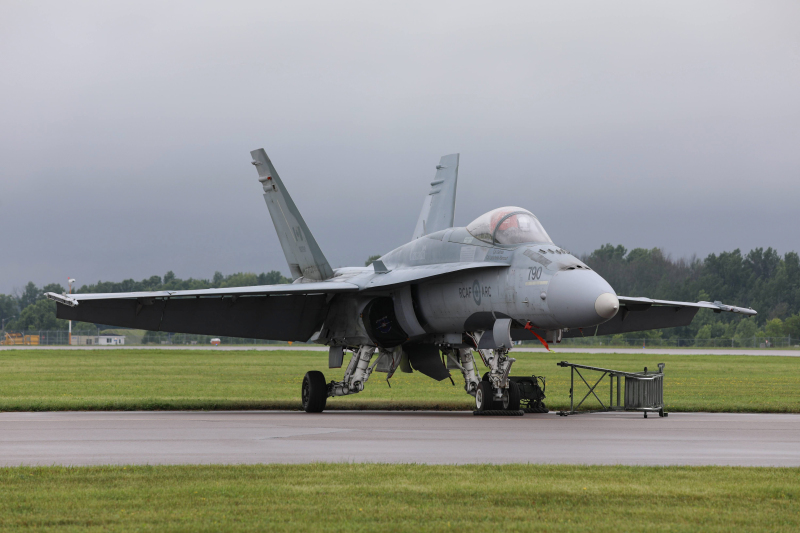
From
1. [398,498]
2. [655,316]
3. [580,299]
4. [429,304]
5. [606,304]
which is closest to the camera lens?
[398,498]

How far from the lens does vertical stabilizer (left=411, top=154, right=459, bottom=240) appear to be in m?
22.4

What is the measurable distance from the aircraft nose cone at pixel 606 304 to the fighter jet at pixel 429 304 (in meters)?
0.02

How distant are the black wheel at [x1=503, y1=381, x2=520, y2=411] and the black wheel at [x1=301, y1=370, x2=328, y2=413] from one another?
421 cm


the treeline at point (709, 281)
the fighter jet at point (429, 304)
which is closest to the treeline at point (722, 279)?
the treeline at point (709, 281)

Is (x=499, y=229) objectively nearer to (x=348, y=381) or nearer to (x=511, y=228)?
(x=511, y=228)

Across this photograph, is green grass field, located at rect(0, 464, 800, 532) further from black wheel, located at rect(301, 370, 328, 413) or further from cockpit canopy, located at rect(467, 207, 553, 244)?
black wheel, located at rect(301, 370, 328, 413)

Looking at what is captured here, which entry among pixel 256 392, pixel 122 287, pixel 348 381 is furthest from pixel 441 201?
pixel 122 287

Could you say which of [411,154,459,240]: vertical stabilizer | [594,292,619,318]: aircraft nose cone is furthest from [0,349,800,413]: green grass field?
[594,292,619,318]: aircraft nose cone

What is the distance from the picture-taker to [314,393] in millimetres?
19031

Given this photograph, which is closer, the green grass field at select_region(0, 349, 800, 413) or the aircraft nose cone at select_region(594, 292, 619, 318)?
the aircraft nose cone at select_region(594, 292, 619, 318)

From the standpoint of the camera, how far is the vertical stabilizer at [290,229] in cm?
2216

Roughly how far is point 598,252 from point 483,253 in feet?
432

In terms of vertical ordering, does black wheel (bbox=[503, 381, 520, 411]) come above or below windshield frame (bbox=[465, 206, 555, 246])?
below

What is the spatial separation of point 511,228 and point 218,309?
6603 millimetres
